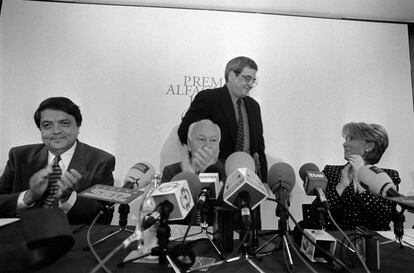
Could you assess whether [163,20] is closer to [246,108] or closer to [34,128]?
[246,108]

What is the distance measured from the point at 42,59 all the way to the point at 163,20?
3.66 ft

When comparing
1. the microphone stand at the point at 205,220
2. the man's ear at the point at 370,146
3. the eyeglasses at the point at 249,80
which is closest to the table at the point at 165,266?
the microphone stand at the point at 205,220

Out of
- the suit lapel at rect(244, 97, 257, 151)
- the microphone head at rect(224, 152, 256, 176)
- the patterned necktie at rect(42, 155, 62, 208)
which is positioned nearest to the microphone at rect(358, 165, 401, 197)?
the microphone head at rect(224, 152, 256, 176)

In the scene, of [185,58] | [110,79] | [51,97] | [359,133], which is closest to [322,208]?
[359,133]

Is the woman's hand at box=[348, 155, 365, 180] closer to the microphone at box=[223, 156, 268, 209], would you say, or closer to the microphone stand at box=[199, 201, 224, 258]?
the microphone stand at box=[199, 201, 224, 258]

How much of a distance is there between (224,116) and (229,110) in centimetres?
7

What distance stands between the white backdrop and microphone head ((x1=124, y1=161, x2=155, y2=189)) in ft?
1.80

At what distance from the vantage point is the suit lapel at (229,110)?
8.26 ft

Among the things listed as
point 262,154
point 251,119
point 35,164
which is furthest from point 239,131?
point 35,164

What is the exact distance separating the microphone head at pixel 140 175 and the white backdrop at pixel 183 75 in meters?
0.55

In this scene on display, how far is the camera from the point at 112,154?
2.44 meters

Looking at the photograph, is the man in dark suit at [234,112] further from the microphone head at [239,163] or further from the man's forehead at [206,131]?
the microphone head at [239,163]

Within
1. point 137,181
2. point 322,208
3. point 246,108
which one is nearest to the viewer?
point 322,208

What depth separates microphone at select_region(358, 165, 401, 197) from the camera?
1413mm
